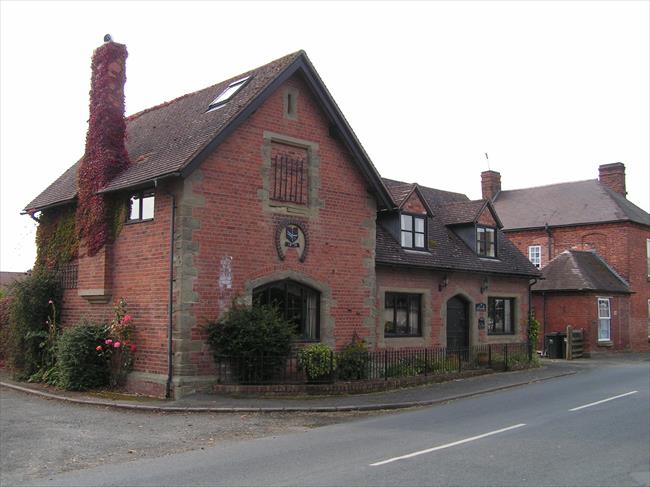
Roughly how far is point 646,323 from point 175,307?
31659 mm

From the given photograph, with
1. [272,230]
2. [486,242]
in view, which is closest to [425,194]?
[486,242]

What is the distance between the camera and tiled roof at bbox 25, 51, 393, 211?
1636 cm

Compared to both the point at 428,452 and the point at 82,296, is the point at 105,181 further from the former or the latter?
the point at 428,452

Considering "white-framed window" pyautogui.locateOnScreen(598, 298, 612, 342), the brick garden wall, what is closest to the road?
"white-framed window" pyautogui.locateOnScreen(598, 298, 612, 342)

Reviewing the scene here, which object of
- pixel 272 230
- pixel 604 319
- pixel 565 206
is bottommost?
pixel 604 319

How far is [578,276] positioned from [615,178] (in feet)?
35.9

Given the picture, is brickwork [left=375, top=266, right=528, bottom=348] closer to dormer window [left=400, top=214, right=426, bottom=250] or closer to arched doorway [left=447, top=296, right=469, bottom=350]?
arched doorway [left=447, top=296, right=469, bottom=350]

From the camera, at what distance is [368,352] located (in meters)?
19.0

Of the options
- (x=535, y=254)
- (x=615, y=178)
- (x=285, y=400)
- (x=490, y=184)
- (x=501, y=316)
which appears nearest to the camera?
(x=285, y=400)

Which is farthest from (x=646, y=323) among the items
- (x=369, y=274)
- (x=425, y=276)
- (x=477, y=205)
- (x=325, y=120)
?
(x=325, y=120)

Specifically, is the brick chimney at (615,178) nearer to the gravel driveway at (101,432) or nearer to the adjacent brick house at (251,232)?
the adjacent brick house at (251,232)

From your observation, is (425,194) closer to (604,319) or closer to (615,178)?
(604,319)

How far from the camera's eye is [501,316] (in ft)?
89.6

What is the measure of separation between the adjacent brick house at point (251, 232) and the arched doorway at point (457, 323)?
116 centimetres
